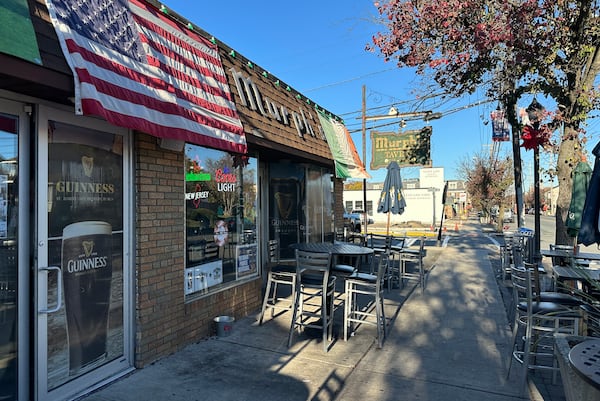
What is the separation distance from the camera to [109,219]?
12.8 feet

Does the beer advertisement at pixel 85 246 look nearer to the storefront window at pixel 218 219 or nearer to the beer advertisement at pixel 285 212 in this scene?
the storefront window at pixel 218 219

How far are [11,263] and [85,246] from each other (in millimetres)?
624

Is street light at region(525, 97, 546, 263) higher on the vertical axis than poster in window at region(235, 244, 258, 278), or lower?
higher

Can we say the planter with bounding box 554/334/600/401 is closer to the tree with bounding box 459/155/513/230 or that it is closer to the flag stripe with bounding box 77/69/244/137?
the flag stripe with bounding box 77/69/244/137

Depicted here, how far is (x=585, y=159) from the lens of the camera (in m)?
7.62

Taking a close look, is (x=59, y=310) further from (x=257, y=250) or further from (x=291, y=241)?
(x=291, y=241)

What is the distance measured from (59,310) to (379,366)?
3.22 metres

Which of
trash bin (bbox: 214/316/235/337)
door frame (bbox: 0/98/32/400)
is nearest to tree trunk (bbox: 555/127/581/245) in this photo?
trash bin (bbox: 214/316/235/337)

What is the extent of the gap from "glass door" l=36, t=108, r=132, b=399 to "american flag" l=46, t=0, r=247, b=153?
577 millimetres

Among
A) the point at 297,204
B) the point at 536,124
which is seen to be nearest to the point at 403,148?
the point at 297,204

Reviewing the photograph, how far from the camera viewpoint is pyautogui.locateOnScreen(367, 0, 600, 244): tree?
6.56 m

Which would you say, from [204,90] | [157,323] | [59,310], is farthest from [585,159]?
[59,310]

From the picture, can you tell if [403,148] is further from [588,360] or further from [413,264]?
[588,360]

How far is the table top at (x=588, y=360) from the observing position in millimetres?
1755
